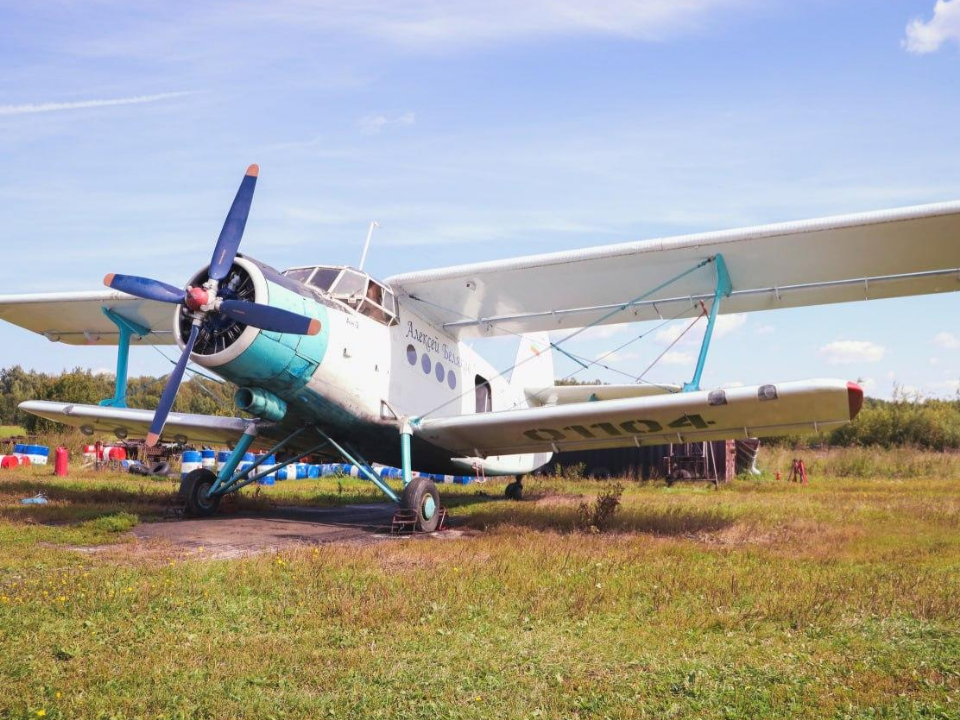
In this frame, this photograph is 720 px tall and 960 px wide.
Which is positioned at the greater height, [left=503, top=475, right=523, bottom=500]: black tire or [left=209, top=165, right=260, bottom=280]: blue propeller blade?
[left=209, top=165, right=260, bottom=280]: blue propeller blade

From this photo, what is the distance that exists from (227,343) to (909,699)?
810 cm

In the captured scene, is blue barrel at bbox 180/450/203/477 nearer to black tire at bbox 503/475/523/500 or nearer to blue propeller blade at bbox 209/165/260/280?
black tire at bbox 503/475/523/500

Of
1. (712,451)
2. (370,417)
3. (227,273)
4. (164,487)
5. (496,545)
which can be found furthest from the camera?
(712,451)

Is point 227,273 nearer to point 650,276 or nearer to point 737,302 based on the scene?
point 650,276

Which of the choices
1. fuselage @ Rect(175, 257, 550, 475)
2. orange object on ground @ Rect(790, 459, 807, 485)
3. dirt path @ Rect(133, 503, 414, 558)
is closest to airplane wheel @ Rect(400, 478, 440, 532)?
dirt path @ Rect(133, 503, 414, 558)

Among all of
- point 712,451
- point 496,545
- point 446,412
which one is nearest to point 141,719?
point 496,545

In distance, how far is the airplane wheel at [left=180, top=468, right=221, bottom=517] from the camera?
1181cm

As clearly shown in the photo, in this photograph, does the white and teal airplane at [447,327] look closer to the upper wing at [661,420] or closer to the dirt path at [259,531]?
the upper wing at [661,420]

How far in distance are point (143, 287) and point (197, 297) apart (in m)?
1.19

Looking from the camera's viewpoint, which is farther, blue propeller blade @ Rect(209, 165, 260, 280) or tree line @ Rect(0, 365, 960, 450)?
tree line @ Rect(0, 365, 960, 450)

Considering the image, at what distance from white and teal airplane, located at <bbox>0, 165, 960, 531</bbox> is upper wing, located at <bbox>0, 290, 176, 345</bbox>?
0.17 feet

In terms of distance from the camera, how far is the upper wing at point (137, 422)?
559 inches

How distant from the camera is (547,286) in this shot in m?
13.6

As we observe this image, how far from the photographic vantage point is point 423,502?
10953mm
